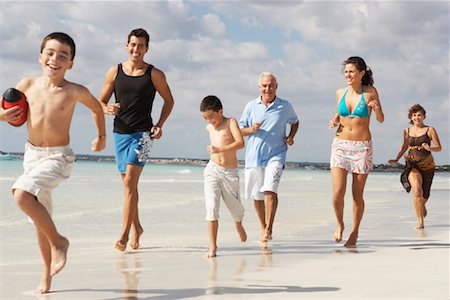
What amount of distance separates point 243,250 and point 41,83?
126 inches

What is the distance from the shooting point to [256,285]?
212 inches

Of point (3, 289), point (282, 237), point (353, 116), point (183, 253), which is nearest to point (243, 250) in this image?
point (183, 253)

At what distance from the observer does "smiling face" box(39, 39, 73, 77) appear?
5.00m

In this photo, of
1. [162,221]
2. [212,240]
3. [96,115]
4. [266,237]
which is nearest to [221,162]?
[212,240]

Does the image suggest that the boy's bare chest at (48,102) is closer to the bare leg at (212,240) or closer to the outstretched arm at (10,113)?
the outstretched arm at (10,113)

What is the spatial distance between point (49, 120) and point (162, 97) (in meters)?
2.71

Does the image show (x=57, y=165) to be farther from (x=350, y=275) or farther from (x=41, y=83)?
(x=350, y=275)

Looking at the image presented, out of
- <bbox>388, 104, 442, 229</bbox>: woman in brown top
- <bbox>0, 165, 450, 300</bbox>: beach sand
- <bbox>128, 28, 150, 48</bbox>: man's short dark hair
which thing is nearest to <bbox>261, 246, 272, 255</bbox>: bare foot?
<bbox>0, 165, 450, 300</bbox>: beach sand

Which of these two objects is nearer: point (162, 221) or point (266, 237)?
point (266, 237)

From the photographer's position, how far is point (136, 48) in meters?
7.43

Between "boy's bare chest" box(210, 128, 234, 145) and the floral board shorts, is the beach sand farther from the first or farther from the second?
"boy's bare chest" box(210, 128, 234, 145)

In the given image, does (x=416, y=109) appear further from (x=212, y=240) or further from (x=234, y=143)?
(x=212, y=240)

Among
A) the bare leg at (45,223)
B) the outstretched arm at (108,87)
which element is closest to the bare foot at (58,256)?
the bare leg at (45,223)

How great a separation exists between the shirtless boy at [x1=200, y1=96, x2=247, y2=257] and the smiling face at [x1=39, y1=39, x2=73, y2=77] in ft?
7.68
